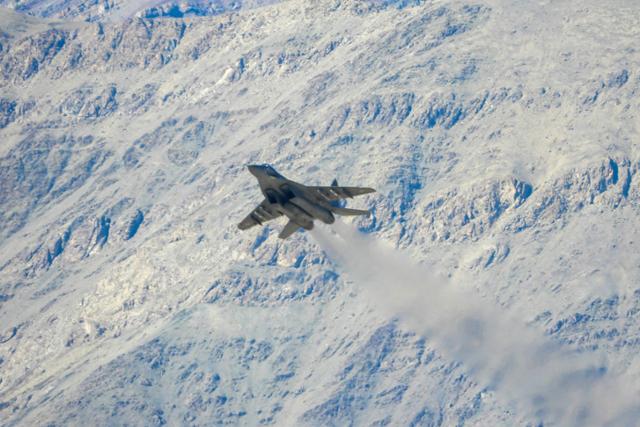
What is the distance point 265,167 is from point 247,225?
11.3 metres

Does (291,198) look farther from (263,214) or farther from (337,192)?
(337,192)

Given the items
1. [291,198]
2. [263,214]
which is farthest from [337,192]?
[263,214]

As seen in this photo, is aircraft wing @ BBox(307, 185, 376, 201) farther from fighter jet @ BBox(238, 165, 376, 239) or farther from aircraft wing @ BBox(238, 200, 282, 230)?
aircraft wing @ BBox(238, 200, 282, 230)

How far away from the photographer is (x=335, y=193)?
609 ft

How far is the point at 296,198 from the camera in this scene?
186250 mm

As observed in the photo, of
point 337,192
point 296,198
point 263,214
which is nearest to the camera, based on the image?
point 337,192

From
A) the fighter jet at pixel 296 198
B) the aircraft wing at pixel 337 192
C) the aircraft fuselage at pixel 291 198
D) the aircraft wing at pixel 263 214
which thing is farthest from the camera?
the aircraft wing at pixel 263 214

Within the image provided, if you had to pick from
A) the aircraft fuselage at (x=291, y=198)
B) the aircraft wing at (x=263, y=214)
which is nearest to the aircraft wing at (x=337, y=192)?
the aircraft fuselage at (x=291, y=198)

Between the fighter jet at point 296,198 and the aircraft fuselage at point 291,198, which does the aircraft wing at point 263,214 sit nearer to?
the fighter jet at point 296,198

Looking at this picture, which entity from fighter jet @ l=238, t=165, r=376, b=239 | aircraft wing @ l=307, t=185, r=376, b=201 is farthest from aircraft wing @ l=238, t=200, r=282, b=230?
aircraft wing @ l=307, t=185, r=376, b=201

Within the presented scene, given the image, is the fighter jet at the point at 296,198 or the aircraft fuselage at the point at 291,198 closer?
the fighter jet at the point at 296,198

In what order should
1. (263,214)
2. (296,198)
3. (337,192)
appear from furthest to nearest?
1. (263,214)
2. (296,198)
3. (337,192)

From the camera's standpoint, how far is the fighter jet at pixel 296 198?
18562 centimetres

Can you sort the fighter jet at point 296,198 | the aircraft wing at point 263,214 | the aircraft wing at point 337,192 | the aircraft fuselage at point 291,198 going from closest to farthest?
1. the aircraft wing at point 337,192
2. the fighter jet at point 296,198
3. the aircraft fuselage at point 291,198
4. the aircraft wing at point 263,214
